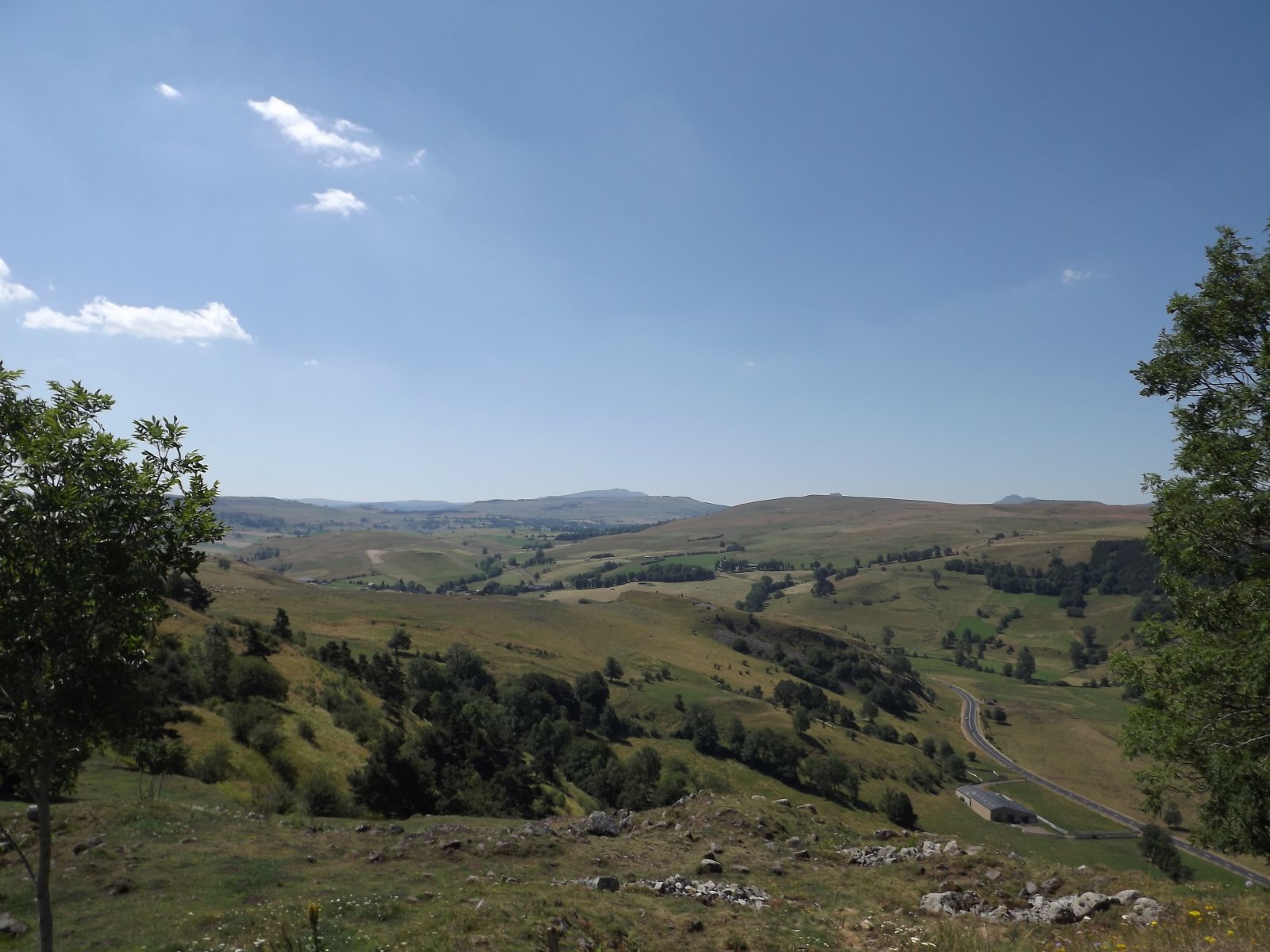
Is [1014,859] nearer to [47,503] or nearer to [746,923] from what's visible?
[746,923]

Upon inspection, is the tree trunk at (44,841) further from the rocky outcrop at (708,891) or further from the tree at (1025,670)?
the tree at (1025,670)

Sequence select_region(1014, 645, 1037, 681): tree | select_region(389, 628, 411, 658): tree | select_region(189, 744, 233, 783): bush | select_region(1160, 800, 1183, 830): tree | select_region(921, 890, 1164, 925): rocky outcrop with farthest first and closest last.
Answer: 1. select_region(1014, 645, 1037, 681): tree
2. select_region(389, 628, 411, 658): tree
3. select_region(1160, 800, 1183, 830): tree
4. select_region(189, 744, 233, 783): bush
5. select_region(921, 890, 1164, 925): rocky outcrop

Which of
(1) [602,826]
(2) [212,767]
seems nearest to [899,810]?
(1) [602,826]

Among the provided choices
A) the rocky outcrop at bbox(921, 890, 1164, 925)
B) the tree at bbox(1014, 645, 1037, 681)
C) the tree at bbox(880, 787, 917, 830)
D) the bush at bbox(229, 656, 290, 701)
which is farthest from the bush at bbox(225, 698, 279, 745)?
the tree at bbox(1014, 645, 1037, 681)

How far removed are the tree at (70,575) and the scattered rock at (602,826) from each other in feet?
84.9

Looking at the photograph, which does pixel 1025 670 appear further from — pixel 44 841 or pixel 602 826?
pixel 44 841

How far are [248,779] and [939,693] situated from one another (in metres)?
179

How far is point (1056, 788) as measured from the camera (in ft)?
377

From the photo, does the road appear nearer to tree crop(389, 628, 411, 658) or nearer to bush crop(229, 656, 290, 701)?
bush crop(229, 656, 290, 701)

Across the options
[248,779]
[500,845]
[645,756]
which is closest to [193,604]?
[248,779]

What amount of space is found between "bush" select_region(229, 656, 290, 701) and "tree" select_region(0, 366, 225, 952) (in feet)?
158

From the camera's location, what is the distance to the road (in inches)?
3386

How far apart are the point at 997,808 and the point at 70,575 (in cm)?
11709

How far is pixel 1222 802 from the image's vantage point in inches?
607
